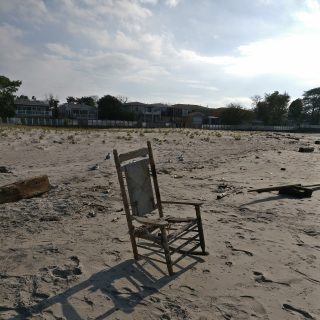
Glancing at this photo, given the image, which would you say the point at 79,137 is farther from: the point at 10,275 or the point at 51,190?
the point at 10,275

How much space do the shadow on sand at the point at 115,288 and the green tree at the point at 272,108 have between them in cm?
8742

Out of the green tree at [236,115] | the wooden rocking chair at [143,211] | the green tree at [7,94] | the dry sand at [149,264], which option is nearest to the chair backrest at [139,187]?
the wooden rocking chair at [143,211]

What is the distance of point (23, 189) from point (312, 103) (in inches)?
4754

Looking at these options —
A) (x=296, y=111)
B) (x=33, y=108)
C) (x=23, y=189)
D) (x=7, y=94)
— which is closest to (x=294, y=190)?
(x=23, y=189)

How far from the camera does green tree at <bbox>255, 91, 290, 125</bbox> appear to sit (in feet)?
288

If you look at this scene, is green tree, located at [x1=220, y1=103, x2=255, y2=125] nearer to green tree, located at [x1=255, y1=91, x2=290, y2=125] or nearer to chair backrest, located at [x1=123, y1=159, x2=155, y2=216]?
green tree, located at [x1=255, y1=91, x2=290, y2=125]

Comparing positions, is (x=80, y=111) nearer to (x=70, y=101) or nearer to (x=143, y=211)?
(x=70, y=101)

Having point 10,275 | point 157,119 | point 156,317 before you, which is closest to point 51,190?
point 10,275

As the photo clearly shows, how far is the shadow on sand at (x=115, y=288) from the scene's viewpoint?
360 centimetres

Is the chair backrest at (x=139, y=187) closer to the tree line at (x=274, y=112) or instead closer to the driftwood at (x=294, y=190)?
the driftwood at (x=294, y=190)

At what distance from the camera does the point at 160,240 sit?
14.4 feet

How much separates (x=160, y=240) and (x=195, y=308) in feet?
3.08

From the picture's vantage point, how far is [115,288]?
406cm

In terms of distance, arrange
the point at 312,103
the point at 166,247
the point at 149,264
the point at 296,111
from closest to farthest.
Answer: the point at 166,247, the point at 149,264, the point at 296,111, the point at 312,103
